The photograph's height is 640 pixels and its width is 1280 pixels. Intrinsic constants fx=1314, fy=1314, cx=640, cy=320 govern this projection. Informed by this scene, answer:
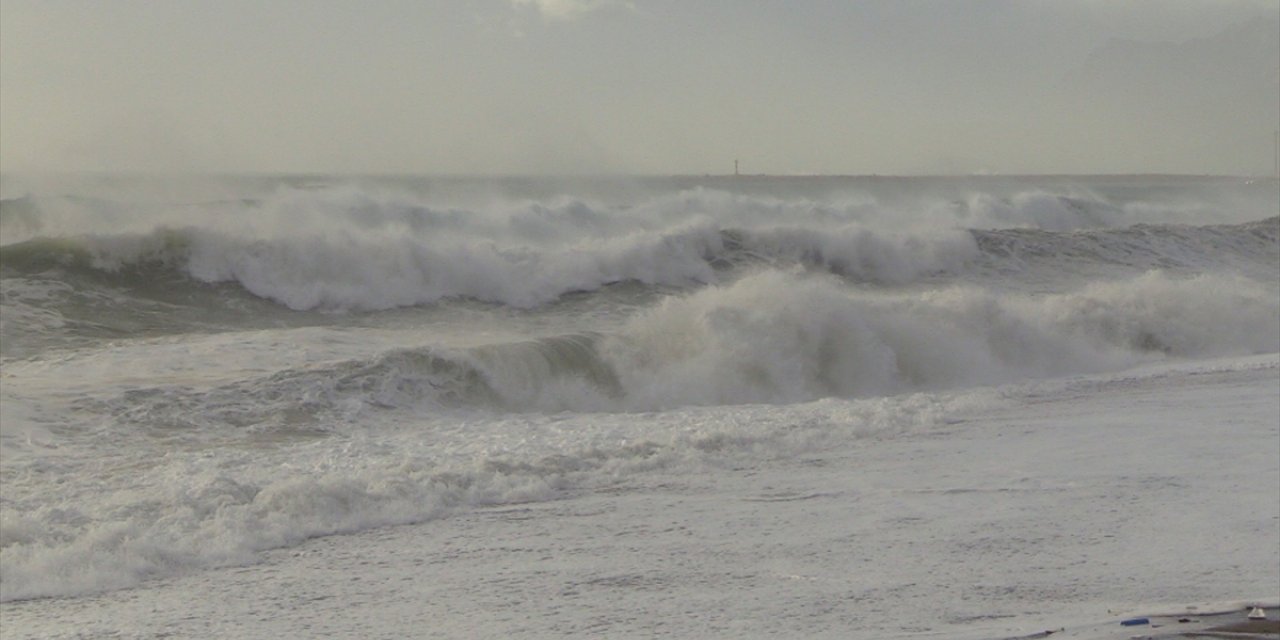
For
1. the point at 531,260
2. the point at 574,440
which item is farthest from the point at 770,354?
the point at 531,260

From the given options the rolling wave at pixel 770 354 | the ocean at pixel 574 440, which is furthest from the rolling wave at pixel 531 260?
the rolling wave at pixel 770 354

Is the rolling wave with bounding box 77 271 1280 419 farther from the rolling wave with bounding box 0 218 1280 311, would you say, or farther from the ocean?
the rolling wave with bounding box 0 218 1280 311

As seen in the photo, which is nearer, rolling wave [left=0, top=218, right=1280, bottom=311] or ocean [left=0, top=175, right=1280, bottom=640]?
ocean [left=0, top=175, right=1280, bottom=640]

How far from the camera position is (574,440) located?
8.42 metres

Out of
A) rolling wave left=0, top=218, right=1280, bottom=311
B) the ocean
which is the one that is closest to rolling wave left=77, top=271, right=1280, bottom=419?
the ocean

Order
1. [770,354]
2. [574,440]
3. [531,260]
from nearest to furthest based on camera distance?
[574,440] → [770,354] → [531,260]

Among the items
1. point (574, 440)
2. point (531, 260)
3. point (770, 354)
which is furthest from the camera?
point (531, 260)

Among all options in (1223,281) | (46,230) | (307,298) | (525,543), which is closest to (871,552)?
(525,543)

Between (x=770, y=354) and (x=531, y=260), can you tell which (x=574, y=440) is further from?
(x=531, y=260)

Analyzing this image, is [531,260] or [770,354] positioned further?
[531,260]

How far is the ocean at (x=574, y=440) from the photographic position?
202 inches

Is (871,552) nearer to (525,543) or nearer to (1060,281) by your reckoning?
(525,543)

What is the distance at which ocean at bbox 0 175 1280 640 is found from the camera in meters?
5.13

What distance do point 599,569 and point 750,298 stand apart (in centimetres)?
819
